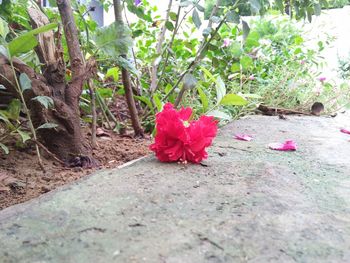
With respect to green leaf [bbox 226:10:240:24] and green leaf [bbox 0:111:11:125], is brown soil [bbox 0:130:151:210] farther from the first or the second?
green leaf [bbox 226:10:240:24]

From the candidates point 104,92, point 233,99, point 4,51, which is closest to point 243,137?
point 233,99

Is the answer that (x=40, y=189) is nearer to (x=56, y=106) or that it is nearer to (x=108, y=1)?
(x=56, y=106)

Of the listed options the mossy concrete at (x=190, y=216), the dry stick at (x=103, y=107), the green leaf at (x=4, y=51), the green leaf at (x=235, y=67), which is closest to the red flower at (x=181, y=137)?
the mossy concrete at (x=190, y=216)

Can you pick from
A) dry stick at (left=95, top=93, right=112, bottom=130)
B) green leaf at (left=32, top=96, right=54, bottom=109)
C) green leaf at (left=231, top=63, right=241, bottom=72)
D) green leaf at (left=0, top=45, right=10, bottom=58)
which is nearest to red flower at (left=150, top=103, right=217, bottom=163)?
green leaf at (left=32, top=96, right=54, bottom=109)

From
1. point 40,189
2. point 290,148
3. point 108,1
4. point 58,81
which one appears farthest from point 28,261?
point 108,1

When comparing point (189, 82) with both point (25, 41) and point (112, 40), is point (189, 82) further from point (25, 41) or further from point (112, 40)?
point (25, 41)

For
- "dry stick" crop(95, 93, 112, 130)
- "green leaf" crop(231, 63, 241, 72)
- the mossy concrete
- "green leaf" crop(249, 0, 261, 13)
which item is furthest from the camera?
"green leaf" crop(231, 63, 241, 72)
